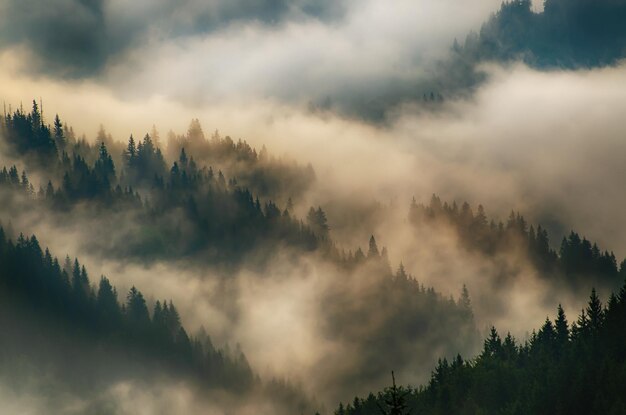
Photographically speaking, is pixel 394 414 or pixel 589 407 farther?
pixel 589 407

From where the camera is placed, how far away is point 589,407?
192250mm

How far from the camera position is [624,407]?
184 m

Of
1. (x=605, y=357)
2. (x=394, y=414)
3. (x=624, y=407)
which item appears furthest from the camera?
(x=605, y=357)

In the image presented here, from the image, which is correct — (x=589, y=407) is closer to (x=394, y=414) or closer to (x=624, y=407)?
(x=624, y=407)

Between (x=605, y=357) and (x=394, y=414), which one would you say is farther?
(x=605, y=357)

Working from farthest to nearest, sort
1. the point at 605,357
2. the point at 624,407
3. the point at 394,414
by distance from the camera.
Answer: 1. the point at 605,357
2. the point at 624,407
3. the point at 394,414

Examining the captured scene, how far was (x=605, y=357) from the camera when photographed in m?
198

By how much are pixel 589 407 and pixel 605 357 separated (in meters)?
10.7

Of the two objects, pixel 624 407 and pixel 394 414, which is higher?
pixel 624 407

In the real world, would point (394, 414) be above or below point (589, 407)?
below

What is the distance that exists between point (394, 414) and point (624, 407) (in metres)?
127

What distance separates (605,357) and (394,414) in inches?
5451

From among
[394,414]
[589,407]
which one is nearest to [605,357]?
[589,407]

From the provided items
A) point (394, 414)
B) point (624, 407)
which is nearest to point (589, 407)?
point (624, 407)
